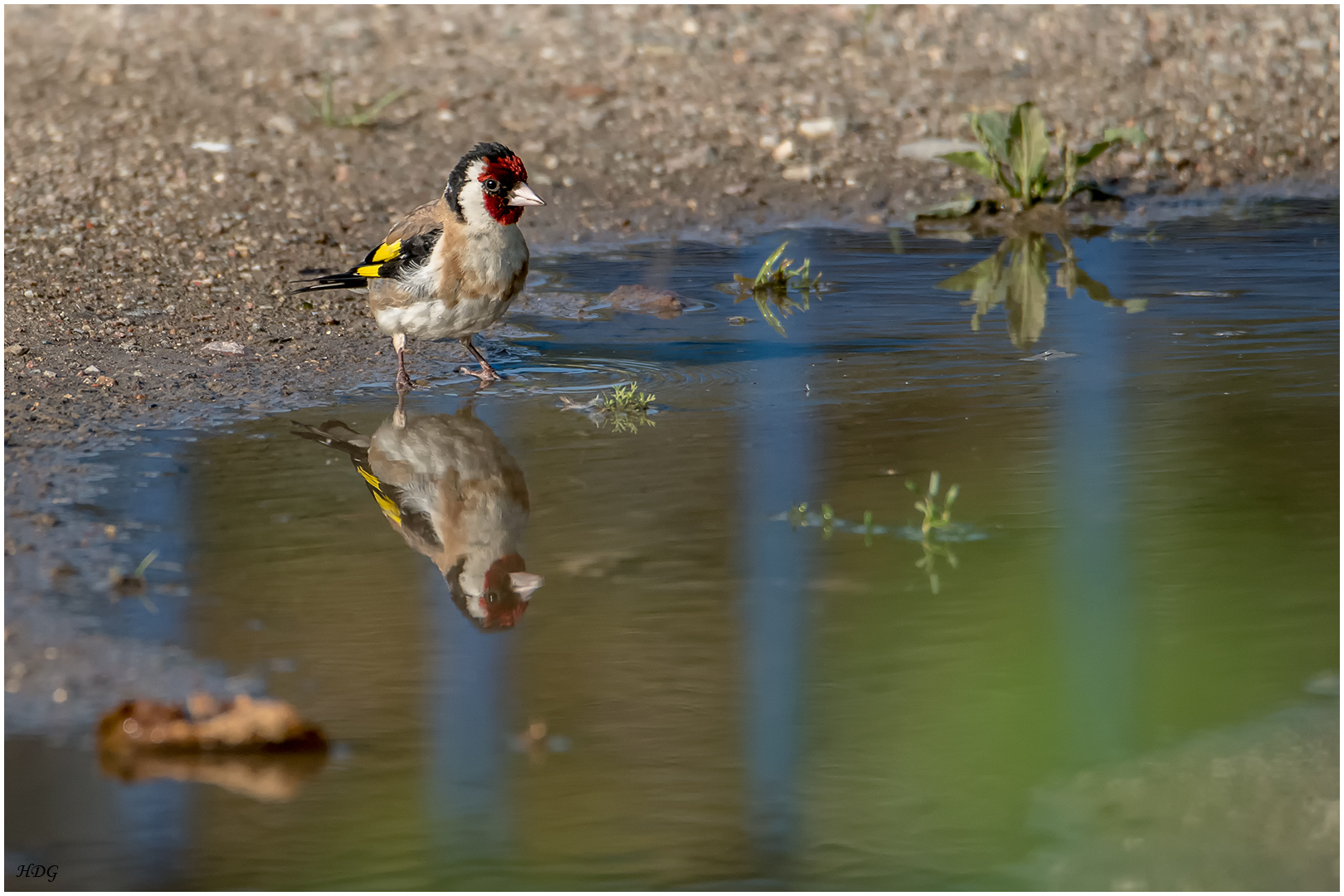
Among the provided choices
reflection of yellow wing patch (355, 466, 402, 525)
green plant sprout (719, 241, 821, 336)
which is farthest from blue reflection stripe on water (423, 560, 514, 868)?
green plant sprout (719, 241, 821, 336)

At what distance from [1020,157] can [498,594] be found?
5420 mm

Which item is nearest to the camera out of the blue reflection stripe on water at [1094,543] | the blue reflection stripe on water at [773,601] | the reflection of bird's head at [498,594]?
the blue reflection stripe on water at [773,601]

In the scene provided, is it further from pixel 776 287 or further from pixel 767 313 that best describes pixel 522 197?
pixel 776 287

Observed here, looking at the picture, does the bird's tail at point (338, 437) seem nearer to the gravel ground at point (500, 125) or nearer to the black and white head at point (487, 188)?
the gravel ground at point (500, 125)

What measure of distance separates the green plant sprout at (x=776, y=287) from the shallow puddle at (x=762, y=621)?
2.30 feet

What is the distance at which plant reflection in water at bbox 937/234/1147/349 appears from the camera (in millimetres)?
6809

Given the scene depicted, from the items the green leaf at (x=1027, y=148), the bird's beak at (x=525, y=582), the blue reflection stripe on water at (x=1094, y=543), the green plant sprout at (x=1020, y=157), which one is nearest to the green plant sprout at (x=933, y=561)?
the blue reflection stripe on water at (x=1094, y=543)

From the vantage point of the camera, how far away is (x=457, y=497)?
15.8 ft

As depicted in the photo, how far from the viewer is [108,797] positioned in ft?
10.2

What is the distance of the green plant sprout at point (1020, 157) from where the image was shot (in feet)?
28.1

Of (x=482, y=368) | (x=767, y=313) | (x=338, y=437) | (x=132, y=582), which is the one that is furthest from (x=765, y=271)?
(x=132, y=582)

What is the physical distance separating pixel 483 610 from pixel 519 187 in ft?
7.46

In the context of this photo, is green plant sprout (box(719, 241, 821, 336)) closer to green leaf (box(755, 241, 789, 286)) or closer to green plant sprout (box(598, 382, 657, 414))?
green leaf (box(755, 241, 789, 286))

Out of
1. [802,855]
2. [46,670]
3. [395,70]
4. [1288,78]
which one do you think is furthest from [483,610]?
[1288,78]
